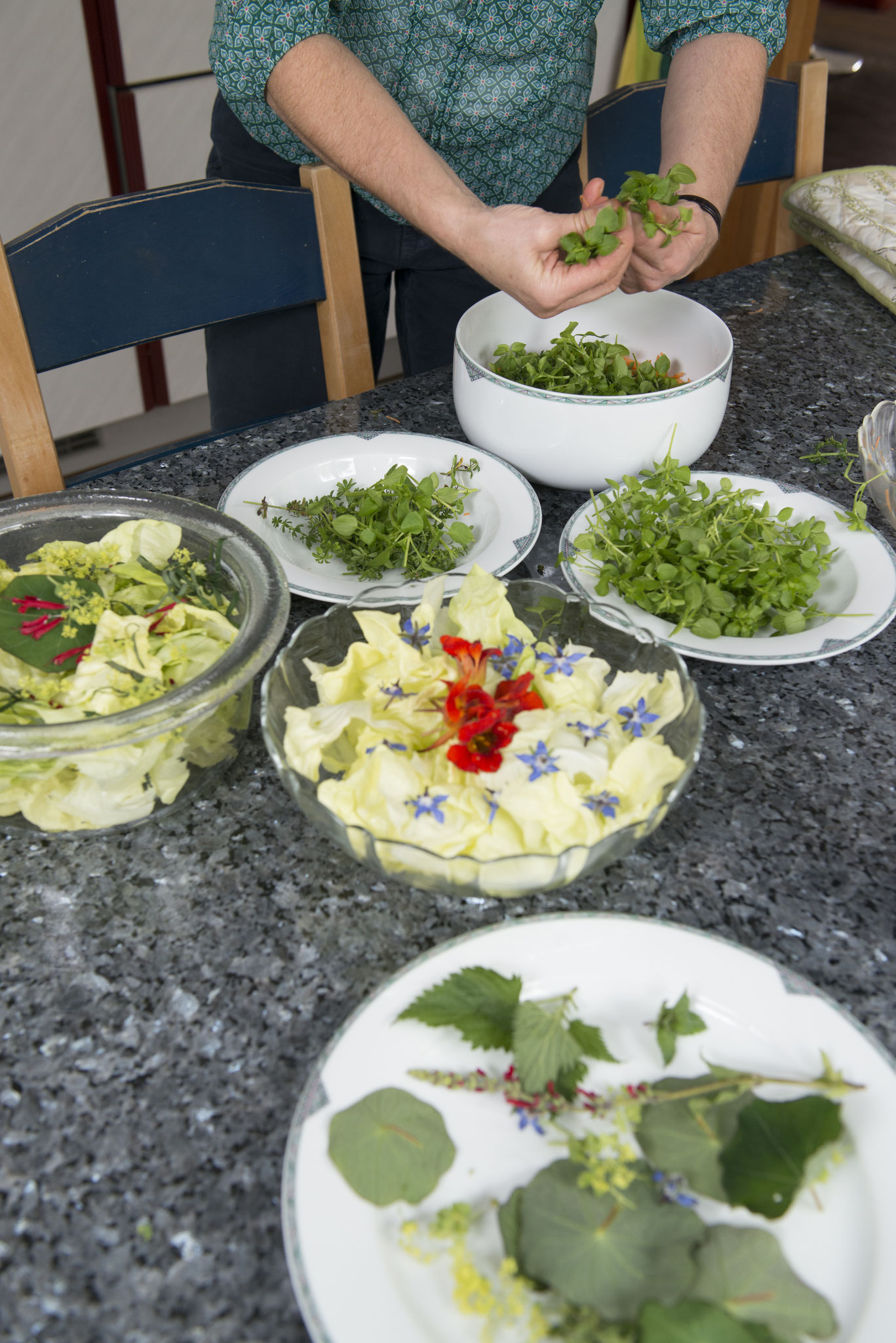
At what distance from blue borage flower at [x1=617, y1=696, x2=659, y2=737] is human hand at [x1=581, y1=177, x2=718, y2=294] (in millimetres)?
583

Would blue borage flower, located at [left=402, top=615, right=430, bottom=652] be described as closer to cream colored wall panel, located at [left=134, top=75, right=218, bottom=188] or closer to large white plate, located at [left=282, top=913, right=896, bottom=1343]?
large white plate, located at [left=282, top=913, right=896, bottom=1343]

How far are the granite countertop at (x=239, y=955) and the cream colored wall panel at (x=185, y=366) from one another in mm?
2234

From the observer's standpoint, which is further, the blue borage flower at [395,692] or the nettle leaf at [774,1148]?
the blue borage flower at [395,692]

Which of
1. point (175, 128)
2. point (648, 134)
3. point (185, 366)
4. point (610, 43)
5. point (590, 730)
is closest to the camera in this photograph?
point (590, 730)

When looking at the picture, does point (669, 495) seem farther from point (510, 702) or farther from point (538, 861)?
point (538, 861)

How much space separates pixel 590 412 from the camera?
3.06 feet

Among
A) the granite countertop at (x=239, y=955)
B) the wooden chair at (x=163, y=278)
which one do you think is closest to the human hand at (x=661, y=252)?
the wooden chair at (x=163, y=278)

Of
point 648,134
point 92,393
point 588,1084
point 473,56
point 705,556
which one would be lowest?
point 92,393

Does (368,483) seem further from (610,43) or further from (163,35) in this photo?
(610,43)

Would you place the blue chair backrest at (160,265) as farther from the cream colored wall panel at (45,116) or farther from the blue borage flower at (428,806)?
the cream colored wall panel at (45,116)

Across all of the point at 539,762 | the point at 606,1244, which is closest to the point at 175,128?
the point at 539,762

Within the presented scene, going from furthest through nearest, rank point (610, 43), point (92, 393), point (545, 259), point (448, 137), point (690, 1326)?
point (610, 43) < point (92, 393) < point (448, 137) < point (545, 259) < point (690, 1326)

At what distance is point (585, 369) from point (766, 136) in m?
0.97

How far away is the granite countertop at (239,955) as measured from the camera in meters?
0.49
